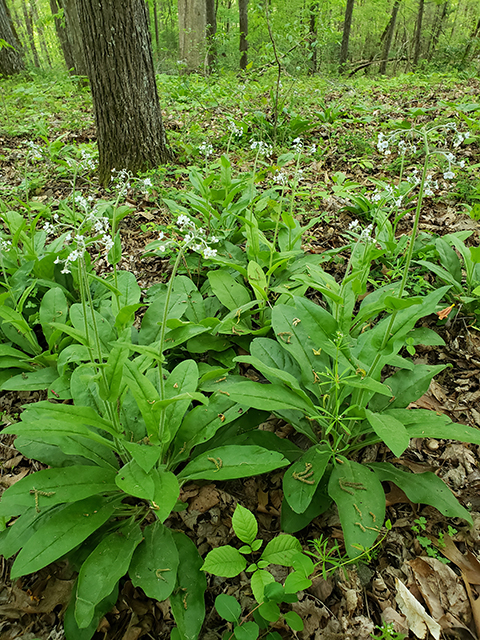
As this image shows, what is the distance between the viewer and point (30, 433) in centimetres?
170

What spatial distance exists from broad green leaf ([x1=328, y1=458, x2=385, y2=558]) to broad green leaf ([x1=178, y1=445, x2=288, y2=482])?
33 cm

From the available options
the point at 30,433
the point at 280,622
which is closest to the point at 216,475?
the point at 280,622

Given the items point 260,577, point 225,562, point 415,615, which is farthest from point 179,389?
point 415,615

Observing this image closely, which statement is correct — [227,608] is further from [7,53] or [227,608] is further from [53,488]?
[7,53]

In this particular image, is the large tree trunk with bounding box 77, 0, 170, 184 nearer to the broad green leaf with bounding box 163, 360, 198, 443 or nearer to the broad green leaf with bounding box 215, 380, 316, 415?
the broad green leaf with bounding box 163, 360, 198, 443

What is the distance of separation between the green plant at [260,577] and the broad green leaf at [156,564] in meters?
0.20

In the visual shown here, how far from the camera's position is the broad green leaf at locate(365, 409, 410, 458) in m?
1.61

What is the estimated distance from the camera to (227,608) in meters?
1.61

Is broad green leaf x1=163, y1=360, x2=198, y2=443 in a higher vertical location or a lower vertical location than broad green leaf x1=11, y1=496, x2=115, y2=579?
higher

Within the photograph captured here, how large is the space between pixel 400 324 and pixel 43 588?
2316mm

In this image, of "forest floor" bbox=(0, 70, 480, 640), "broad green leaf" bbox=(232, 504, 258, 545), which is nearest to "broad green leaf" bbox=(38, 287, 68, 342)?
"forest floor" bbox=(0, 70, 480, 640)

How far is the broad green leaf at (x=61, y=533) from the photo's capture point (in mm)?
1601

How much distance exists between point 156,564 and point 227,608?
390mm

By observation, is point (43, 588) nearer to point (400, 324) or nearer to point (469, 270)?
point (400, 324)
